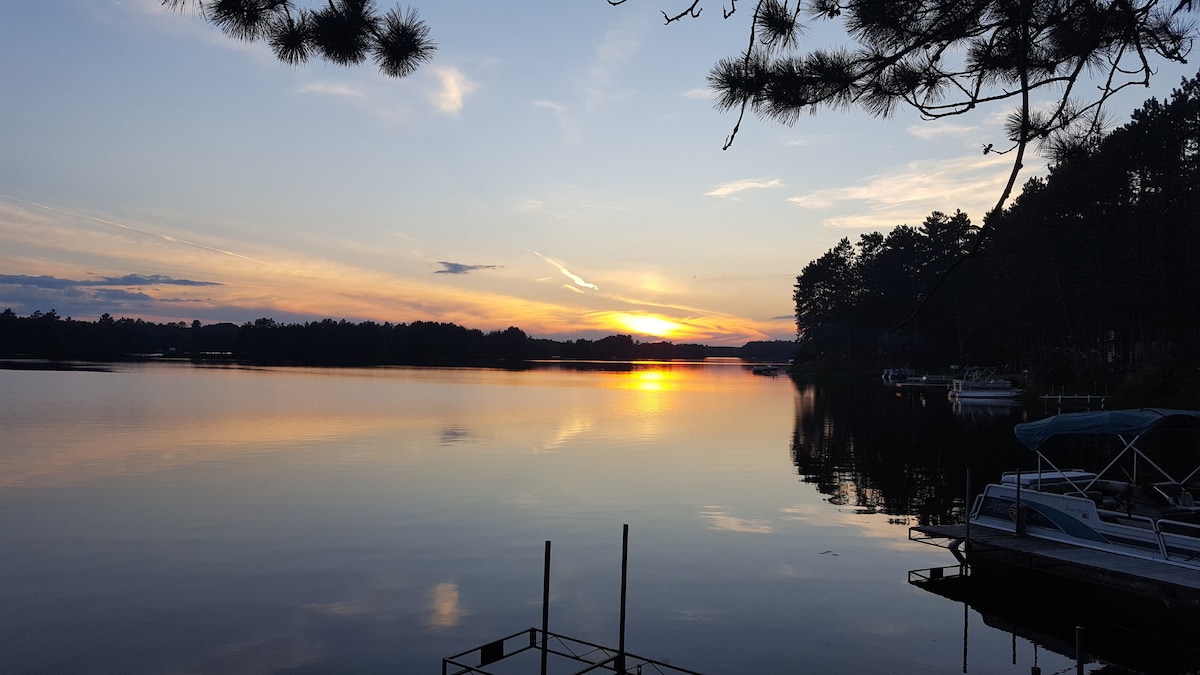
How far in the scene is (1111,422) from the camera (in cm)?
1783

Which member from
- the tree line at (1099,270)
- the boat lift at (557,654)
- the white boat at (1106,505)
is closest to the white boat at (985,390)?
the tree line at (1099,270)

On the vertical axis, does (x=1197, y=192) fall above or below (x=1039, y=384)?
above

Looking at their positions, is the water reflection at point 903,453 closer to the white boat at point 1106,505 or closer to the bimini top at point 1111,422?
the white boat at point 1106,505

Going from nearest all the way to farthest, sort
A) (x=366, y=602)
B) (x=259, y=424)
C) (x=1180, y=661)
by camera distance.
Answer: (x=1180, y=661) → (x=366, y=602) → (x=259, y=424)

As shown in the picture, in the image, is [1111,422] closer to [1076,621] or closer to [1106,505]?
[1106,505]

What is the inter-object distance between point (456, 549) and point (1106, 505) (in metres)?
15.1

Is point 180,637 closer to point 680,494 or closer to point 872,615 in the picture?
point 872,615

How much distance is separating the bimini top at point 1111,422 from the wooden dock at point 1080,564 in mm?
2520

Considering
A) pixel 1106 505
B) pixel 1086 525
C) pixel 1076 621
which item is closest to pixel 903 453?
pixel 1106 505

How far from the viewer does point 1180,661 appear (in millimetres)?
13445

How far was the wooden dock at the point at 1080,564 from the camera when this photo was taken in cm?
1460

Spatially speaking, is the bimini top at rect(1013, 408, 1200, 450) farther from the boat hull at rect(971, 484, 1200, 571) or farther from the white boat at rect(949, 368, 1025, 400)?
the white boat at rect(949, 368, 1025, 400)

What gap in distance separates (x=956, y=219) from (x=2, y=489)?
123 m

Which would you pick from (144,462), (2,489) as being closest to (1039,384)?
(144,462)
